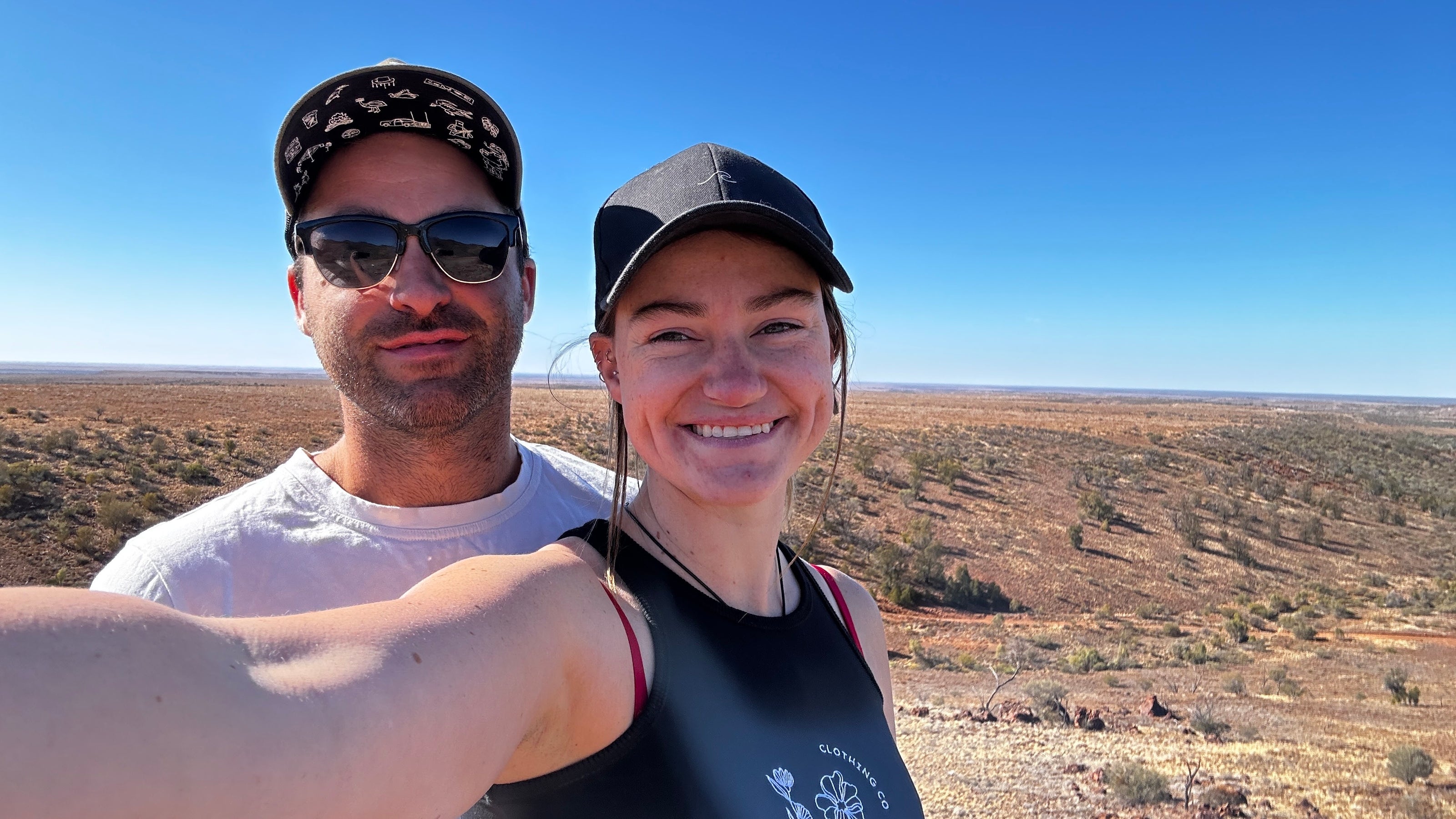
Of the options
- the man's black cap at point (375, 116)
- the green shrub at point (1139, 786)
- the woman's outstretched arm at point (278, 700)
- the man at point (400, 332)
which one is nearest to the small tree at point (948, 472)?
the green shrub at point (1139, 786)

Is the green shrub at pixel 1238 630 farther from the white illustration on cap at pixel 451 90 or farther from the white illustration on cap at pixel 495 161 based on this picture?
the white illustration on cap at pixel 451 90

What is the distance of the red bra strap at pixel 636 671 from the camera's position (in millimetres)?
1199

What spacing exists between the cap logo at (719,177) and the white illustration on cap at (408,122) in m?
0.92

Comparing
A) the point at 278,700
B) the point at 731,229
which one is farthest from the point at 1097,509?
the point at 278,700

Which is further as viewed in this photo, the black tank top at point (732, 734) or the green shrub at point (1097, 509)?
the green shrub at point (1097, 509)

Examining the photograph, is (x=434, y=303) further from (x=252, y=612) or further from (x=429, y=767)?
(x=429, y=767)

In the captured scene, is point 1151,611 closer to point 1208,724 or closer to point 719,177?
point 1208,724

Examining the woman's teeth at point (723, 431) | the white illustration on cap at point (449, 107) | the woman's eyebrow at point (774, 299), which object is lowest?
the woman's teeth at point (723, 431)

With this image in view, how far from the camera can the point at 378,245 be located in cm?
190

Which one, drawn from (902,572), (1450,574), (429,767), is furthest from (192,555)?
(1450,574)

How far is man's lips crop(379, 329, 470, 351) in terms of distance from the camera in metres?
1.86

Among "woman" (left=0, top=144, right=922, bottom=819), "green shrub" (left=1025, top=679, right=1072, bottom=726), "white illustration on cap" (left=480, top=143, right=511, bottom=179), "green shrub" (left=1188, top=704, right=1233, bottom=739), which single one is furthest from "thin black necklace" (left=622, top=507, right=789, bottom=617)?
"green shrub" (left=1188, top=704, right=1233, bottom=739)

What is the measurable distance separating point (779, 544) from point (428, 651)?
3.91 feet

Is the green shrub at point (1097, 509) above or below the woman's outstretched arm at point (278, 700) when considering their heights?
below
